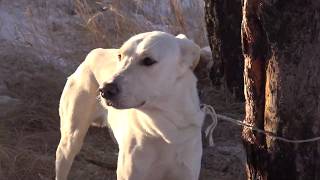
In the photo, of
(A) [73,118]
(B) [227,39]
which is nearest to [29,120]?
(A) [73,118]

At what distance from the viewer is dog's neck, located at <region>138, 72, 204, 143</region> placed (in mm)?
3623

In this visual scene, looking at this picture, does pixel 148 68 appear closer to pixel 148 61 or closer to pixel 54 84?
pixel 148 61

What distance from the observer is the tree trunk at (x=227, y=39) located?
19.8ft

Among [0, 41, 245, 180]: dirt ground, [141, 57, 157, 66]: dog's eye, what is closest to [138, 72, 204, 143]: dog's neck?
[141, 57, 157, 66]: dog's eye

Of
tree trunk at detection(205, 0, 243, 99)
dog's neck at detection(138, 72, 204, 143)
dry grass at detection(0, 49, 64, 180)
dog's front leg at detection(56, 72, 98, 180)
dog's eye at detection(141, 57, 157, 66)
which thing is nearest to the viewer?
dog's eye at detection(141, 57, 157, 66)

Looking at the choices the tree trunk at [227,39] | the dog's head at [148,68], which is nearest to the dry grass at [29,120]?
the tree trunk at [227,39]

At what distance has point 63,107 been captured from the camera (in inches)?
177

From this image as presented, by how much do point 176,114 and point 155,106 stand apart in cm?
14

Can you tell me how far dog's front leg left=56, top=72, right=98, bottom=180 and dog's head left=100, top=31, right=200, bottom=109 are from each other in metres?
0.73

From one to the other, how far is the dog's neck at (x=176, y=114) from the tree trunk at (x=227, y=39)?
241 cm

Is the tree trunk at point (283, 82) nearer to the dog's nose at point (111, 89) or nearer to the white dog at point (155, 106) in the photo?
→ the white dog at point (155, 106)

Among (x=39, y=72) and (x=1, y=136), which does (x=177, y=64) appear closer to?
(x=1, y=136)

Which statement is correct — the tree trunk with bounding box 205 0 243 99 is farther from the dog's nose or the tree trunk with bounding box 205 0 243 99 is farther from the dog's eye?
the dog's nose

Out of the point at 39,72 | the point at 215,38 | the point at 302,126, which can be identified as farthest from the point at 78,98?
the point at 39,72
